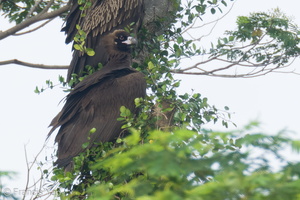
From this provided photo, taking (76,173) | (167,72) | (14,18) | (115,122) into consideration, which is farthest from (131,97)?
(14,18)

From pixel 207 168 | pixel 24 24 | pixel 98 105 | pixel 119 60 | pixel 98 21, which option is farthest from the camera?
pixel 24 24

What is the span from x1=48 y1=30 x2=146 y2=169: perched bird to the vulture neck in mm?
58

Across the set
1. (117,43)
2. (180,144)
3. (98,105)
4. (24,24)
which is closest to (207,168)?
(180,144)

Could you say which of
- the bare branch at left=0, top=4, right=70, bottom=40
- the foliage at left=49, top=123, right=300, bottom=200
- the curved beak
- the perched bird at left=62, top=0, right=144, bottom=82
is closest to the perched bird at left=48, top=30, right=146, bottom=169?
the curved beak

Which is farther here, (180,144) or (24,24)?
(24,24)

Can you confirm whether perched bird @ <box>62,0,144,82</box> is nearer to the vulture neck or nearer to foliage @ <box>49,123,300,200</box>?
the vulture neck

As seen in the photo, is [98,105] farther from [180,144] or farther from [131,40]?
[180,144]

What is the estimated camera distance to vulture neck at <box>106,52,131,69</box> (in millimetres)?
7898

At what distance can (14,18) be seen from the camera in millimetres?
9961

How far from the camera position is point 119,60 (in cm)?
800

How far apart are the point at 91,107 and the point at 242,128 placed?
4377 mm

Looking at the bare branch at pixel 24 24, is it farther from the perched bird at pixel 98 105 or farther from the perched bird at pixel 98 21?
the perched bird at pixel 98 105

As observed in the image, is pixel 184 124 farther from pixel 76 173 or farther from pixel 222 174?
pixel 222 174

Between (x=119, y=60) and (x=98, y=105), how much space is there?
683 millimetres
